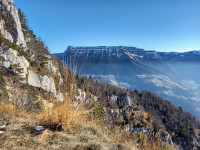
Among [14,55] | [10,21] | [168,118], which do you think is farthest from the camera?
[168,118]

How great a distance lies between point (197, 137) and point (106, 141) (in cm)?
10421

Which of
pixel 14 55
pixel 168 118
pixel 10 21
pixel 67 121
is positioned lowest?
pixel 168 118

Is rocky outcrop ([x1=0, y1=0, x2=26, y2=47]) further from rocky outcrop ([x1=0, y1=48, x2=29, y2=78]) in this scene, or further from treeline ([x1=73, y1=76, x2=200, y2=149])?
treeline ([x1=73, y1=76, x2=200, y2=149])

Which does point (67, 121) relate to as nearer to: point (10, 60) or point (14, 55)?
point (10, 60)

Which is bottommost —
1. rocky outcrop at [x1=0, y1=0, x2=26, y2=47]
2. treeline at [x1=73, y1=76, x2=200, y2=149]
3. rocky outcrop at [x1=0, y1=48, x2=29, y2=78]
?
treeline at [x1=73, y1=76, x2=200, y2=149]

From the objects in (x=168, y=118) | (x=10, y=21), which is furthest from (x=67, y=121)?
(x=168, y=118)

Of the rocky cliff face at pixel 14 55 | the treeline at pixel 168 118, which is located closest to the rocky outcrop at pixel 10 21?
the rocky cliff face at pixel 14 55

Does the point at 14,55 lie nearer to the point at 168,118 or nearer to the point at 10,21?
the point at 10,21

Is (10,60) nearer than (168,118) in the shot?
Yes

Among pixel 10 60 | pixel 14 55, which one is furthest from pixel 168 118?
pixel 10 60

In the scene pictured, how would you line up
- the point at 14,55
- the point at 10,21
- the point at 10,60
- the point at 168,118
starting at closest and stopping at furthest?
the point at 10,60
the point at 14,55
the point at 10,21
the point at 168,118

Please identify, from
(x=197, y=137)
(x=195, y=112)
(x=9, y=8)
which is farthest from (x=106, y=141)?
(x=195, y=112)

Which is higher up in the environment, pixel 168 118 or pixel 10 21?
pixel 10 21

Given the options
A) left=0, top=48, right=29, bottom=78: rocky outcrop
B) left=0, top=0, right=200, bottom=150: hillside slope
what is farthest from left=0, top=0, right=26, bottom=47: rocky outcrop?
left=0, top=0, right=200, bottom=150: hillside slope
